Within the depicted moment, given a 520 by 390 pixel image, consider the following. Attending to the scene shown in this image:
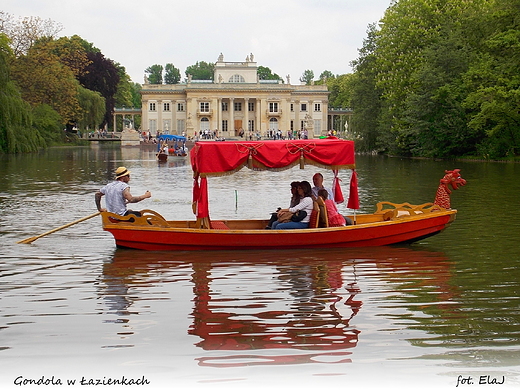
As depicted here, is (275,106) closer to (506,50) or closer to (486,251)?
(506,50)

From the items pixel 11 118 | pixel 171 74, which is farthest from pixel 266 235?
pixel 171 74

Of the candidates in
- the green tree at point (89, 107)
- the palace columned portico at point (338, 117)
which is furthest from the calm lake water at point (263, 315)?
the palace columned portico at point (338, 117)

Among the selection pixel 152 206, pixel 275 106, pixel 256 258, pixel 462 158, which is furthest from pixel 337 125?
pixel 256 258

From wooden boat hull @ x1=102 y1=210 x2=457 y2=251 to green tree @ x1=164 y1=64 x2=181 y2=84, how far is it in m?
168

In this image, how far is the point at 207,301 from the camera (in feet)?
32.2

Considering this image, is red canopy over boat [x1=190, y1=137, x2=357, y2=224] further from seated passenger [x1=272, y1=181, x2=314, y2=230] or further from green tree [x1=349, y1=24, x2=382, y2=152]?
green tree [x1=349, y1=24, x2=382, y2=152]

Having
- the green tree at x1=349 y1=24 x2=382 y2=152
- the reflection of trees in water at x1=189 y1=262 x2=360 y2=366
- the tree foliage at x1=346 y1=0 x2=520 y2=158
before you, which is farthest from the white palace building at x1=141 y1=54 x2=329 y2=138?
the reflection of trees in water at x1=189 y1=262 x2=360 y2=366

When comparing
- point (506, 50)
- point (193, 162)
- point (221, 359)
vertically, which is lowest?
point (221, 359)

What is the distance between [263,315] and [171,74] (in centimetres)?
17524

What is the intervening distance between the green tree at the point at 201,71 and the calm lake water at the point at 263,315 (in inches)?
6772

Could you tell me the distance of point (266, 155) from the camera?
13.9 metres

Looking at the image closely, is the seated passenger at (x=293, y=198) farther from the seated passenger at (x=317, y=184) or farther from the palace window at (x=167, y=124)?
the palace window at (x=167, y=124)

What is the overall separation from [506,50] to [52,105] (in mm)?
42644

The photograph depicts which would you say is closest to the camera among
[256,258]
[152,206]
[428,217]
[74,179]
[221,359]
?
[221,359]
